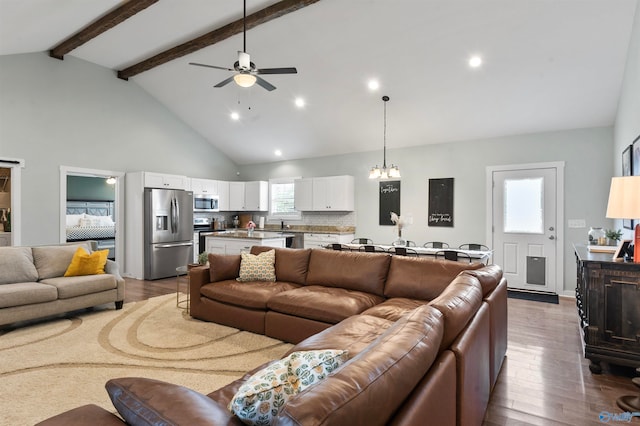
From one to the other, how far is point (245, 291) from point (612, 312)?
335 cm

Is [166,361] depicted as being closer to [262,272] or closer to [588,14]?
[262,272]

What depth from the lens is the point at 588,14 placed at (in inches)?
142

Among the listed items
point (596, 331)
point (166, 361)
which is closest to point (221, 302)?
point (166, 361)

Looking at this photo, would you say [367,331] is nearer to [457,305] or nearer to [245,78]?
[457,305]

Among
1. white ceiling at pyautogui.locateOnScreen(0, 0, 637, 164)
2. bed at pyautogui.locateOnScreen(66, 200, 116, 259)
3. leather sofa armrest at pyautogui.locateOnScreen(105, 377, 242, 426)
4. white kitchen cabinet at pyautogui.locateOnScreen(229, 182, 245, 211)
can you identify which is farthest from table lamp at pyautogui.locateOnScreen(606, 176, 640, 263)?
bed at pyautogui.locateOnScreen(66, 200, 116, 259)

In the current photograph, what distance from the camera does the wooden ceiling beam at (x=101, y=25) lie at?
177 inches

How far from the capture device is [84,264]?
4492 mm

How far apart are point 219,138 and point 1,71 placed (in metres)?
3.97

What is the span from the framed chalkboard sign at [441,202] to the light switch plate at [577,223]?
5.89ft

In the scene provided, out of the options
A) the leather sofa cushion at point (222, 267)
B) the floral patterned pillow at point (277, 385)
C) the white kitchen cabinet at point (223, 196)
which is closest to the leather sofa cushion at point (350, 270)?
the leather sofa cushion at point (222, 267)

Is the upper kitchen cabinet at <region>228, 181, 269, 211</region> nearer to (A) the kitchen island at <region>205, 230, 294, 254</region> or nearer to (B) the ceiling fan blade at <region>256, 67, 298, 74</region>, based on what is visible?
(A) the kitchen island at <region>205, 230, 294, 254</region>

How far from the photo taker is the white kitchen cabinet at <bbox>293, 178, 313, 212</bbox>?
7.95 m

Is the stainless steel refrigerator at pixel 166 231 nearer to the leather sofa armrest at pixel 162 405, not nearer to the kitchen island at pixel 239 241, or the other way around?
the kitchen island at pixel 239 241

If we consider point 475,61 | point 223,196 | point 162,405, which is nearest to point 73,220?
point 223,196
